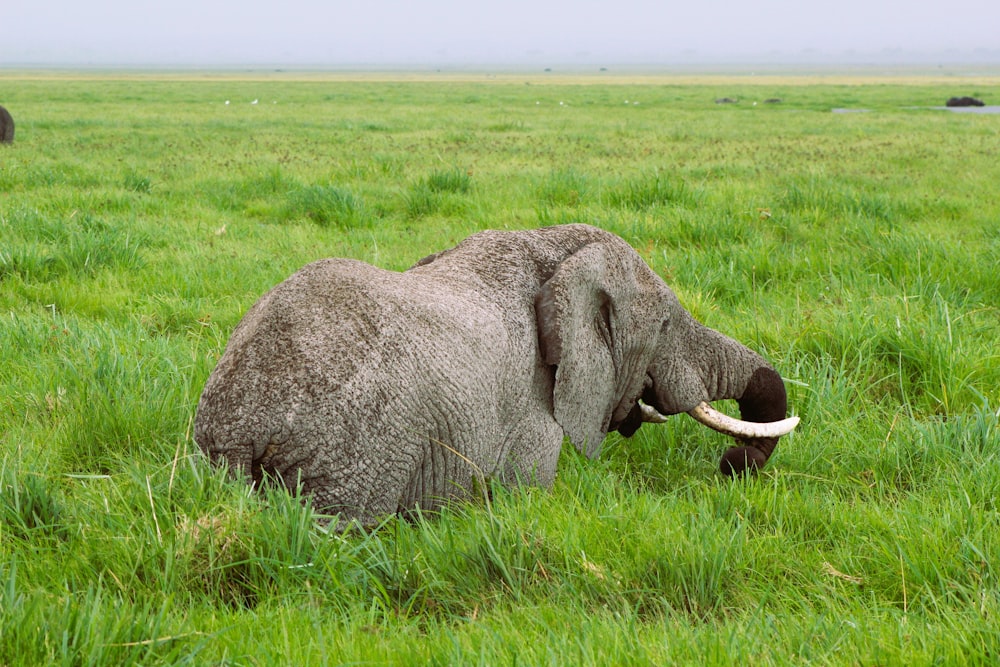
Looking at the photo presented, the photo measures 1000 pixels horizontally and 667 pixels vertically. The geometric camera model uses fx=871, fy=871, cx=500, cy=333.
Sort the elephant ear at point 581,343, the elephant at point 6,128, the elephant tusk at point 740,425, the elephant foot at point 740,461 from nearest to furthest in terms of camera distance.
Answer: the elephant ear at point 581,343, the elephant foot at point 740,461, the elephant tusk at point 740,425, the elephant at point 6,128

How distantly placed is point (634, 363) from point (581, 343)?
1.35 ft

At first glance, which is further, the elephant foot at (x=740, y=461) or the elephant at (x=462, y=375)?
the elephant foot at (x=740, y=461)

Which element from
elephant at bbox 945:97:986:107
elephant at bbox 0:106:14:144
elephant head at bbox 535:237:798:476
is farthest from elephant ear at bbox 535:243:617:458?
elephant at bbox 945:97:986:107

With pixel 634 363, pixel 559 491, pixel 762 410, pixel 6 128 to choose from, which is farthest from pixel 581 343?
pixel 6 128

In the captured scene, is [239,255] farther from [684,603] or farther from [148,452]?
[684,603]

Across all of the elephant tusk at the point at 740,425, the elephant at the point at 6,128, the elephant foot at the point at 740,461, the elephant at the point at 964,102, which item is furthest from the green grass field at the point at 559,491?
the elephant at the point at 964,102

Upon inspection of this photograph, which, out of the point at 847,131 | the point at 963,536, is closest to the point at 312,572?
the point at 963,536

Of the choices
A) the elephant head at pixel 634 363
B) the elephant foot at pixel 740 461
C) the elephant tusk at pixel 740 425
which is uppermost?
the elephant head at pixel 634 363

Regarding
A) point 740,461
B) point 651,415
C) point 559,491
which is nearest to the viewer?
point 559,491

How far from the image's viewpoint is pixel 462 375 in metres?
2.80

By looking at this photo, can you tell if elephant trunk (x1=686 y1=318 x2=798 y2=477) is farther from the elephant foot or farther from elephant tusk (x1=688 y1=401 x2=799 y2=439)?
the elephant foot

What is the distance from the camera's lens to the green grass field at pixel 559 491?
212 centimetres

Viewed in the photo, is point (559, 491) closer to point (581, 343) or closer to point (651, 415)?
point (581, 343)

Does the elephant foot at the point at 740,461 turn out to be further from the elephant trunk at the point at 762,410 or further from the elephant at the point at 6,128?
the elephant at the point at 6,128
